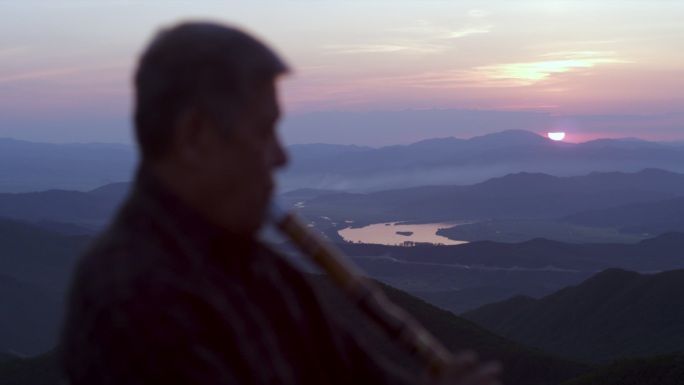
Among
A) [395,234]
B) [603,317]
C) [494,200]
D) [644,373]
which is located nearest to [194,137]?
[644,373]

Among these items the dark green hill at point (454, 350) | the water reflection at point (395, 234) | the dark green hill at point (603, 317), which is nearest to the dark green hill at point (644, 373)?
the dark green hill at point (454, 350)

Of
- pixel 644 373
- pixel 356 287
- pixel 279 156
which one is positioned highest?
pixel 279 156

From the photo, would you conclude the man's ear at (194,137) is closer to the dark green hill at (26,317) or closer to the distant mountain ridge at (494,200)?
the dark green hill at (26,317)

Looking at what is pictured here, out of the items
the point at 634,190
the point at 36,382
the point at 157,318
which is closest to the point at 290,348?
the point at 157,318

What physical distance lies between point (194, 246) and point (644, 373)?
56.4ft

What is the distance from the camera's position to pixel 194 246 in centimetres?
228

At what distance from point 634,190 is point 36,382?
18230cm

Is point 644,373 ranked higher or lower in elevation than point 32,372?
higher

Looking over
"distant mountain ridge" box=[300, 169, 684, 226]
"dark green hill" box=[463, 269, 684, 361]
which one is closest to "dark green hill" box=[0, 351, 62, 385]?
"dark green hill" box=[463, 269, 684, 361]

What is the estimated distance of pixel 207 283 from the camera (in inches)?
88.1

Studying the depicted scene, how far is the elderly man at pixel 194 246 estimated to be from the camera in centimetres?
211

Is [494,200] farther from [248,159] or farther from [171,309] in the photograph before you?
[171,309]

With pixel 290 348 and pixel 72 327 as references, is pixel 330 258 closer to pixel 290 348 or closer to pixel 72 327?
pixel 290 348

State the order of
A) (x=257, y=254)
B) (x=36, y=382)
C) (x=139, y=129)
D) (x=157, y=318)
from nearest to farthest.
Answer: (x=157, y=318), (x=139, y=129), (x=257, y=254), (x=36, y=382)
